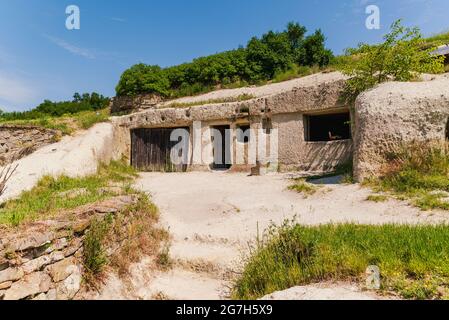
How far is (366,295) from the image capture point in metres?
3.22

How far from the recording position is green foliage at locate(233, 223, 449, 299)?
3277 mm

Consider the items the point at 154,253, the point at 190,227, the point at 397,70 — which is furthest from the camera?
the point at 397,70

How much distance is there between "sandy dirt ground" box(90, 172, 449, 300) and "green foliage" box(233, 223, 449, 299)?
27 centimetres

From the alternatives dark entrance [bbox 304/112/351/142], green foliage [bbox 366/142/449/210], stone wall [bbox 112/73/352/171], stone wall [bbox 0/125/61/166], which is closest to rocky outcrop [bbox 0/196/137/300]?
green foliage [bbox 366/142/449/210]

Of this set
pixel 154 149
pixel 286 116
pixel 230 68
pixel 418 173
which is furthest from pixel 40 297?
pixel 230 68

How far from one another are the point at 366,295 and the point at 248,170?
915 centimetres

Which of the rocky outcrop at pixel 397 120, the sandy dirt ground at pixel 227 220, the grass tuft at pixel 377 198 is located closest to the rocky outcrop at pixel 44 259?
the sandy dirt ground at pixel 227 220

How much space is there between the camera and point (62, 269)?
4328 millimetres

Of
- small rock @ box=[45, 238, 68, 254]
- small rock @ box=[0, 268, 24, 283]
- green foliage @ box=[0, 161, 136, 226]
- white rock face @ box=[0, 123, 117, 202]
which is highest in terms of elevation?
white rock face @ box=[0, 123, 117, 202]

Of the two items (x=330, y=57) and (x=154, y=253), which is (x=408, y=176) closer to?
(x=154, y=253)

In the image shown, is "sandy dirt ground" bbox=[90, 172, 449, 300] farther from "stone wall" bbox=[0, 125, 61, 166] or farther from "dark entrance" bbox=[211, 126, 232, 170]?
"stone wall" bbox=[0, 125, 61, 166]

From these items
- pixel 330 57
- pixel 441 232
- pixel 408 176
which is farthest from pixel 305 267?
pixel 330 57

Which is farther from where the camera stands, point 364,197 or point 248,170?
point 248,170
